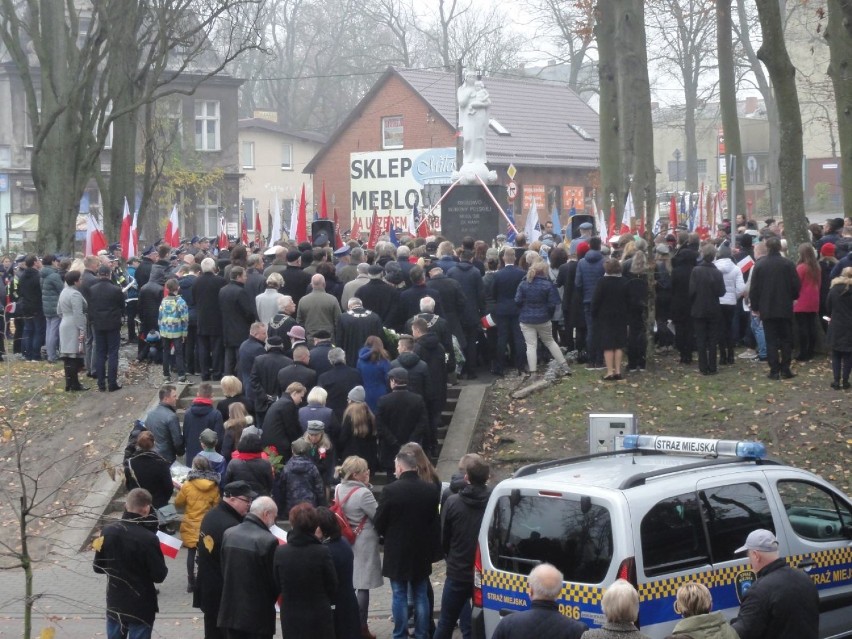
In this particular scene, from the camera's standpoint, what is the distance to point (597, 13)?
25547 millimetres

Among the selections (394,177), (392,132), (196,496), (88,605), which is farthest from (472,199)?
(392,132)

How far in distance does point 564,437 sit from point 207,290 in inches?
207

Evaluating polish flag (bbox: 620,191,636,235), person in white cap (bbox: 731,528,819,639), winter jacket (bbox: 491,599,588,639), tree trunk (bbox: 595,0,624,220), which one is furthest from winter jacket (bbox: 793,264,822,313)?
winter jacket (bbox: 491,599,588,639)

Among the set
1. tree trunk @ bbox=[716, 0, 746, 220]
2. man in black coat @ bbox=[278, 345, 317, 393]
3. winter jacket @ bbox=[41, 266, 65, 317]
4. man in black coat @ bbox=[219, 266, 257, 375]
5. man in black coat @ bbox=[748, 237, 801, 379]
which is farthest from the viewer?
Result: tree trunk @ bbox=[716, 0, 746, 220]

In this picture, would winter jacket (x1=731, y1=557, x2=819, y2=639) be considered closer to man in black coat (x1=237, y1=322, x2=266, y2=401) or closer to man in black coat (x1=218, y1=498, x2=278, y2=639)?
man in black coat (x1=218, y1=498, x2=278, y2=639)

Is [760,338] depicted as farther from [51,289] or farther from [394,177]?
[394,177]

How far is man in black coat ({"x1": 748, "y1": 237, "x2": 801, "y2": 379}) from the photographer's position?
620 inches

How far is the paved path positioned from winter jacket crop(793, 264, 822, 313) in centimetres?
638

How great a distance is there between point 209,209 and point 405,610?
46432 millimetres

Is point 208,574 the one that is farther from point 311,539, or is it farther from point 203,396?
point 203,396

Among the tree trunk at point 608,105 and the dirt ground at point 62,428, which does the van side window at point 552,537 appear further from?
the tree trunk at point 608,105

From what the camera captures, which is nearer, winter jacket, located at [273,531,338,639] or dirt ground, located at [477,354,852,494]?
winter jacket, located at [273,531,338,639]

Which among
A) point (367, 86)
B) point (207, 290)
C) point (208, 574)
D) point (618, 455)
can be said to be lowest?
point (208, 574)

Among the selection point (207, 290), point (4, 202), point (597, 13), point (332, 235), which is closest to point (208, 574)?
point (207, 290)
